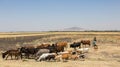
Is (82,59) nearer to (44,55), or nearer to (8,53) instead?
(44,55)

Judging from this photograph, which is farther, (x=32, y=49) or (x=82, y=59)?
(x=32, y=49)

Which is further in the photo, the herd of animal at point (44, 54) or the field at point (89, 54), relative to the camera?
the herd of animal at point (44, 54)

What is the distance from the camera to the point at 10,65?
1986 centimetres

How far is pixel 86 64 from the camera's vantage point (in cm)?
2008

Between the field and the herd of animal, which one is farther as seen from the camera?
the herd of animal

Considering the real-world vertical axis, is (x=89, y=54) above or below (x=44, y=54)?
below

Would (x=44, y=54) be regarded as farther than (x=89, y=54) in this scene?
No

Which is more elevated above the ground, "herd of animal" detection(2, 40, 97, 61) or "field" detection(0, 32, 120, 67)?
"herd of animal" detection(2, 40, 97, 61)

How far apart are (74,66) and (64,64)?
1.11 m

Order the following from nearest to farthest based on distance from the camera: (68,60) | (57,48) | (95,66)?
(95,66), (68,60), (57,48)

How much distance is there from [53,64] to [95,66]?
329 cm

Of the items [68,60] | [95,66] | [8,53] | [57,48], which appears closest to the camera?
[95,66]

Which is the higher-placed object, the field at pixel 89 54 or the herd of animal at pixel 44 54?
the herd of animal at pixel 44 54

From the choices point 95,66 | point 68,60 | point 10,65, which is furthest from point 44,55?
point 95,66
